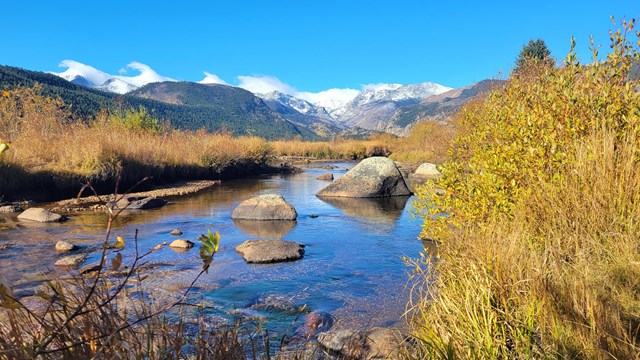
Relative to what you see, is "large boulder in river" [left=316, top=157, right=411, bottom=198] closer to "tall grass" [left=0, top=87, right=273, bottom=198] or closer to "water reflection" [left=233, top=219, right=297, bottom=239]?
"water reflection" [left=233, top=219, right=297, bottom=239]

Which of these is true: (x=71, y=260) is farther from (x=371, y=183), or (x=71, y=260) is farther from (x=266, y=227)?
(x=371, y=183)

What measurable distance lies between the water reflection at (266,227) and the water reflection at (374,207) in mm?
2498

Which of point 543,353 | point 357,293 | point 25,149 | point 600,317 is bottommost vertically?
point 357,293

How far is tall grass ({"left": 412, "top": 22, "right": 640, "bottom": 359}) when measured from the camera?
318 centimetres

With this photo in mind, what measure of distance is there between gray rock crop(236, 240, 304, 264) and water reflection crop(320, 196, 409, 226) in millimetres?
4141

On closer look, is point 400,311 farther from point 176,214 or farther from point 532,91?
point 176,214

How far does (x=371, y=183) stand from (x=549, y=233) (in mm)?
13919

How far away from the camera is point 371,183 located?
18109 mm

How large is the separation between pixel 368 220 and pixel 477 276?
365 inches

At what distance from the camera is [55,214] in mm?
11945

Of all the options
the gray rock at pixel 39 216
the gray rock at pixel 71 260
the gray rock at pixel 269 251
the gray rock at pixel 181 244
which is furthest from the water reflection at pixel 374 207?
the gray rock at pixel 39 216

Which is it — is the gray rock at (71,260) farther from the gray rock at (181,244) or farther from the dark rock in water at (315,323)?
the dark rock in water at (315,323)

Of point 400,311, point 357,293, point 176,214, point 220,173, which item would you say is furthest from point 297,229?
point 220,173

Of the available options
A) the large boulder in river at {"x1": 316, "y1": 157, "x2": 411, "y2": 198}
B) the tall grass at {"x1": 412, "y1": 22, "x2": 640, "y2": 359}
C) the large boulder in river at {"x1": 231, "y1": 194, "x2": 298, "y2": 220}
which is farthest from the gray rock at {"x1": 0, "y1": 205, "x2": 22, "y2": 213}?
the tall grass at {"x1": 412, "y1": 22, "x2": 640, "y2": 359}
